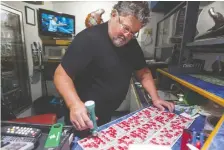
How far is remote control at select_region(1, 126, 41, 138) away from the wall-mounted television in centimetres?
267

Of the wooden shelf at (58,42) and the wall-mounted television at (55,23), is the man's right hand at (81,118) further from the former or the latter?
the wall-mounted television at (55,23)

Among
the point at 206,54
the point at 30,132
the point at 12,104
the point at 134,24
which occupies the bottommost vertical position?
the point at 12,104

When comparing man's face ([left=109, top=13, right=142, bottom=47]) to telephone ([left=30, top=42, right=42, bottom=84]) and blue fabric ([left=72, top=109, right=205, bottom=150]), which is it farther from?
telephone ([left=30, top=42, right=42, bottom=84])

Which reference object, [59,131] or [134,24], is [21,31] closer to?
[134,24]

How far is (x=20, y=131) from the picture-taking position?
64 centimetres

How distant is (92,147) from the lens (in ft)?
2.35

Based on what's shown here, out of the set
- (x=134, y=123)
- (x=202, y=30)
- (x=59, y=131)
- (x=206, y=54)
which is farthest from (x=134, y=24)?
(x=206, y=54)

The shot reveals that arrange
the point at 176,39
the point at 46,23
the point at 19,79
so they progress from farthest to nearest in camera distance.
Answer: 1. the point at 46,23
2. the point at 19,79
3. the point at 176,39

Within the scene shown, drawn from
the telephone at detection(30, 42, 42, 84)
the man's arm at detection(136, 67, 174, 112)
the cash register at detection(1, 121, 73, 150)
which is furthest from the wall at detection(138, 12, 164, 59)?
the cash register at detection(1, 121, 73, 150)

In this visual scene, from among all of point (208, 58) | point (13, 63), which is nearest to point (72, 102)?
point (208, 58)

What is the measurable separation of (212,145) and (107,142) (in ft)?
1.46

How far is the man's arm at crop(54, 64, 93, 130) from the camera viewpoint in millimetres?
732

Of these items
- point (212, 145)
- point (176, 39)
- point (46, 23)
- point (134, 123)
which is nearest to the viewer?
point (212, 145)

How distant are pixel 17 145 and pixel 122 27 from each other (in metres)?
0.82
